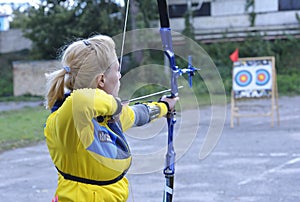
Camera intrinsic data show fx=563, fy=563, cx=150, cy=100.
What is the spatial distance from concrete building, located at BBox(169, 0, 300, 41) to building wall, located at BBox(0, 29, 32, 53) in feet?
21.7

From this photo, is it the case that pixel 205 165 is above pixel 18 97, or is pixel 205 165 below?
above

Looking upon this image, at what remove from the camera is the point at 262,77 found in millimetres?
10672

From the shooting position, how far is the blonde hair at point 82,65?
7.16ft

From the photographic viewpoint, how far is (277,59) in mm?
20719

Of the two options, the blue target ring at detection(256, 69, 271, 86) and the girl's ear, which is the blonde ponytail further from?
the blue target ring at detection(256, 69, 271, 86)

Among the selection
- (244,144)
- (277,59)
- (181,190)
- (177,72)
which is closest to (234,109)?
(244,144)

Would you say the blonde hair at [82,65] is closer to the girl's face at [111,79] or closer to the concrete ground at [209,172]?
the girl's face at [111,79]

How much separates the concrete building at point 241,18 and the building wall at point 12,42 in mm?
6616

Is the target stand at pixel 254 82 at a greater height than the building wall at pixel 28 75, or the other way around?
the target stand at pixel 254 82

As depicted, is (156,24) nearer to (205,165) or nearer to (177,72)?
(205,165)

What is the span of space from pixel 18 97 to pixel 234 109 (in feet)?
36.7

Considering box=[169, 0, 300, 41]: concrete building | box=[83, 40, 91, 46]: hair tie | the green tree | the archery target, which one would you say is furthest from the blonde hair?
box=[169, 0, 300, 41]: concrete building

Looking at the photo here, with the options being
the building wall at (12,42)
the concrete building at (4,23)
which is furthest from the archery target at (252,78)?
the concrete building at (4,23)

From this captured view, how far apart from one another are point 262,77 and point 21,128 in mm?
4766
